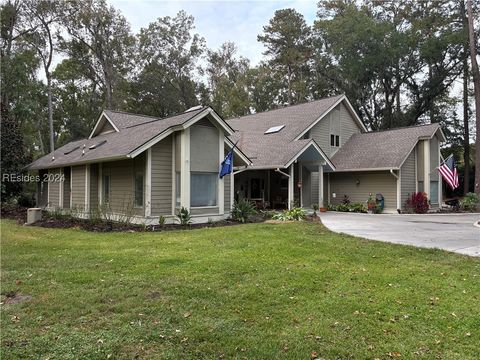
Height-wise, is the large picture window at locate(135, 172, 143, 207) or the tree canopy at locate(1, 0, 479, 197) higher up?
the tree canopy at locate(1, 0, 479, 197)

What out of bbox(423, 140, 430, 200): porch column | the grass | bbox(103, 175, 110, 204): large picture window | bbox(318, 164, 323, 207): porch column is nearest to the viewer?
the grass

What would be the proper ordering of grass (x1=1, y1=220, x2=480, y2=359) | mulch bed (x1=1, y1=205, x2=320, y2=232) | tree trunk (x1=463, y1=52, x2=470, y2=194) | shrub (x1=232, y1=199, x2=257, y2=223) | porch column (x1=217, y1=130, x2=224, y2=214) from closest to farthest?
grass (x1=1, y1=220, x2=480, y2=359) < mulch bed (x1=1, y1=205, x2=320, y2=232) < shrub (x1=232, y1=199, x2=257, y2=223) < porch column (x1=217, y1=130, x2=224, y2=214) < tree trunk (x1=463, y1=52, x2=470, y2=194)

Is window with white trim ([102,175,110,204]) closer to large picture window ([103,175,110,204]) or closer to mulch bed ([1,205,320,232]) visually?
large picture window ([103,175,110,204])

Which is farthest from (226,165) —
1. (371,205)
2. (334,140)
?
(334,140)

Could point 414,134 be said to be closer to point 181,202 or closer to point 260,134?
point 260,134

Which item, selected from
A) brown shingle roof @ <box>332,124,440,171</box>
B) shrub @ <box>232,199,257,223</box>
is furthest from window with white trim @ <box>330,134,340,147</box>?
shrub @ <box>232,199,257,223</box>

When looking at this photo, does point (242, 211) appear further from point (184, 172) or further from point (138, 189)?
point (138, 189)

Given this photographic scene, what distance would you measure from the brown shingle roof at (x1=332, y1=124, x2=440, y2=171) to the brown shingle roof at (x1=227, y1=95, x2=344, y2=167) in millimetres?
2944

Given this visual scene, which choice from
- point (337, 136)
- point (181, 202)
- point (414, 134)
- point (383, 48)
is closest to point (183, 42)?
point (383, 48)

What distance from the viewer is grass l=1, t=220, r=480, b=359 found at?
3.65 metres

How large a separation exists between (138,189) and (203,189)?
2.35 m

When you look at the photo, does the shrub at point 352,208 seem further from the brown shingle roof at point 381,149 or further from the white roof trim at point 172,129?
the white roof trim at point 172,129

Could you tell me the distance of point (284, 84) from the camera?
4019 centimetres

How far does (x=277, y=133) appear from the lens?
22.0m
